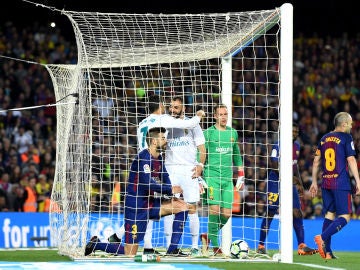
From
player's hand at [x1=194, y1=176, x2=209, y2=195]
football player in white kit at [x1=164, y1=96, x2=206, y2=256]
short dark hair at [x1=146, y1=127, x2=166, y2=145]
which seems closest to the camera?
short dark hair at [x1=146, y1=127, x2=166, y2=145]

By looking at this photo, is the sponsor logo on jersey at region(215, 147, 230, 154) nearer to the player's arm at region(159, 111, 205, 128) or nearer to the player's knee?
the player's arm at region(159, 111, 205, 128)

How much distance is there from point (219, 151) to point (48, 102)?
36.6 feet

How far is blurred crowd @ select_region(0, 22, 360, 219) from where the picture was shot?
21.1 meters

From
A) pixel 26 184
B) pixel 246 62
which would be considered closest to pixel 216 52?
pixel 26 184

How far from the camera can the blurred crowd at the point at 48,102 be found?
830 inches

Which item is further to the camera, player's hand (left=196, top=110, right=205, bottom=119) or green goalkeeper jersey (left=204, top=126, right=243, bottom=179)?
green goalkeeper jersey (left=204, top=126, right=243, bottom=179)

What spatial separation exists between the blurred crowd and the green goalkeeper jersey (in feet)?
15.4

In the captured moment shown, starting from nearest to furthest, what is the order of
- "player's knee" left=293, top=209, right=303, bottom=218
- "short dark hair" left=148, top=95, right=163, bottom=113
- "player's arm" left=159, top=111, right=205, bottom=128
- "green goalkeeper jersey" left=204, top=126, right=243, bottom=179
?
"player's arm" left=159, top=111, right=205, bottom=128
"short dark hair" left=148, top=95, right=163, bottom=113
"green goalkeeper jersey" left=204, top=126, right=243, bottom=179
"player's knee" left=293, top=209, right=303, bottom=218

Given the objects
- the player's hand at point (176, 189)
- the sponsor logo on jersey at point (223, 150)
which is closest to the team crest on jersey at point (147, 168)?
the player's hand at point (176, 189)

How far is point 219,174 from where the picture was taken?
1358 centimetres

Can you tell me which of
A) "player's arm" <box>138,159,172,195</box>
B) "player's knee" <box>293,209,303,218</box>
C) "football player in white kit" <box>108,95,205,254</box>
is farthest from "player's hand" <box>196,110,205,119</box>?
"player's knee" <box>293,209,303,218</box>

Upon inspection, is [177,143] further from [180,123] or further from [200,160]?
[180,123]

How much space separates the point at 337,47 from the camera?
29875 mm

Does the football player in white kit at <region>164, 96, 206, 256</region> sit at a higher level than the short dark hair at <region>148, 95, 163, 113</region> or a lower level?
lower
